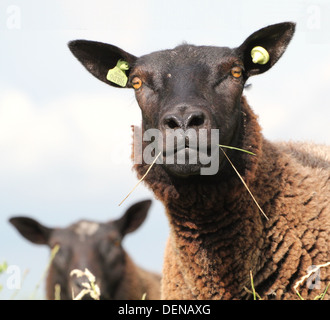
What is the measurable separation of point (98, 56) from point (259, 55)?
80.0 inches

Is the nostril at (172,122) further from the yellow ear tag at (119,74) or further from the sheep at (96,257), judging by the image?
the sheep at (96,257)

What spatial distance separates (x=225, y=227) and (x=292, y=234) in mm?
687

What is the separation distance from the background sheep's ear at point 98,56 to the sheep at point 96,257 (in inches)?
157

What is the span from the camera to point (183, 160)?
15.8ft

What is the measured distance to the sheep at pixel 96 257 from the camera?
9445mm

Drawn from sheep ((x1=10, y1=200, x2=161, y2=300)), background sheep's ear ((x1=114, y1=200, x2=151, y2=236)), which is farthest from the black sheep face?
background sheep's ear ((x1=114, y1=200, x2=151, y2=236))

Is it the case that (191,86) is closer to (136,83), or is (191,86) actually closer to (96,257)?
(136,83)

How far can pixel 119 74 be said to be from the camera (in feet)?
20.7

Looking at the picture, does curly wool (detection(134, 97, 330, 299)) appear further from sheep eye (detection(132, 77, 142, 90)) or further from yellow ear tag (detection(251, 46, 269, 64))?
sheep eye (detection(132, 77, 142, 90))

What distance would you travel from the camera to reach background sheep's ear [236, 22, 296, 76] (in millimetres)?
5848

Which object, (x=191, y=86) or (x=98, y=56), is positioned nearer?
(x=191, y=86)

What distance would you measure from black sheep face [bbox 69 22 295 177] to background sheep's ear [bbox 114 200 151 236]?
15.5 ft

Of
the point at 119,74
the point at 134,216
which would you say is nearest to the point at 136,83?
the point at 119,74
